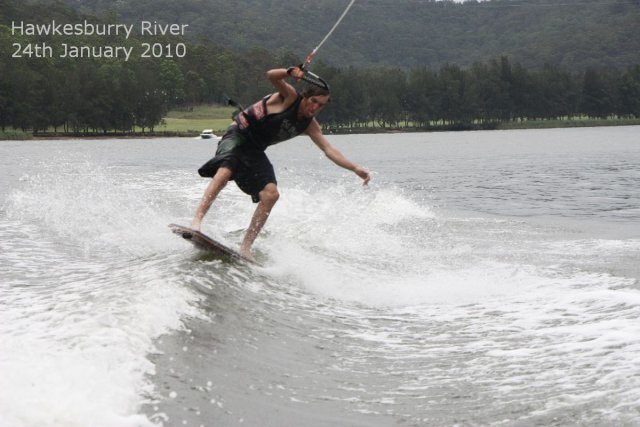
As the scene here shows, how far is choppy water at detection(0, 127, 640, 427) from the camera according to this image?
4664 mm

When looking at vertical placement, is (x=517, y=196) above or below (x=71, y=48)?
below

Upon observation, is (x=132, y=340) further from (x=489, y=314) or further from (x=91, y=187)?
(x=91, y=187)

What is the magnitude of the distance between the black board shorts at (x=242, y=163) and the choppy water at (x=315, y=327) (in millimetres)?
1010

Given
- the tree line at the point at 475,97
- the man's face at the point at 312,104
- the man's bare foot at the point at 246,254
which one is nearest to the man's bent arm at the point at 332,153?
the man's face at the point at 312,104

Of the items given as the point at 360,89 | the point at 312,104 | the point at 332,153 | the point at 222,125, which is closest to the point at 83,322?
→ the point at 312,104

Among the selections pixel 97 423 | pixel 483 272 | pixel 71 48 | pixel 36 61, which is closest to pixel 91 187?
pixel 483 272

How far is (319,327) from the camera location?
23.0ft

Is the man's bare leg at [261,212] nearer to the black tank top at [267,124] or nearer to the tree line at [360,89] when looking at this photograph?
the black tank top at [267,124]

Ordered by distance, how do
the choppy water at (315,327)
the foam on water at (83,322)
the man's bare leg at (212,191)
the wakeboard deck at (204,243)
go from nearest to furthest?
the foam on water at (83,322) → the choppy water at (315,327) → the wakeboard deck at (204,243) → the man's bare leg at (212,191)

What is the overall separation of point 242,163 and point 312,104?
1149 mm

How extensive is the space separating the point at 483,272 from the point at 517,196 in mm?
15299

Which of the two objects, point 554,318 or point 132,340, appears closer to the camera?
point 132,340

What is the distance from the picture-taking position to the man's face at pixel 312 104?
9.22 m

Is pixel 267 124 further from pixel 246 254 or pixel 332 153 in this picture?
pixel 246 254
